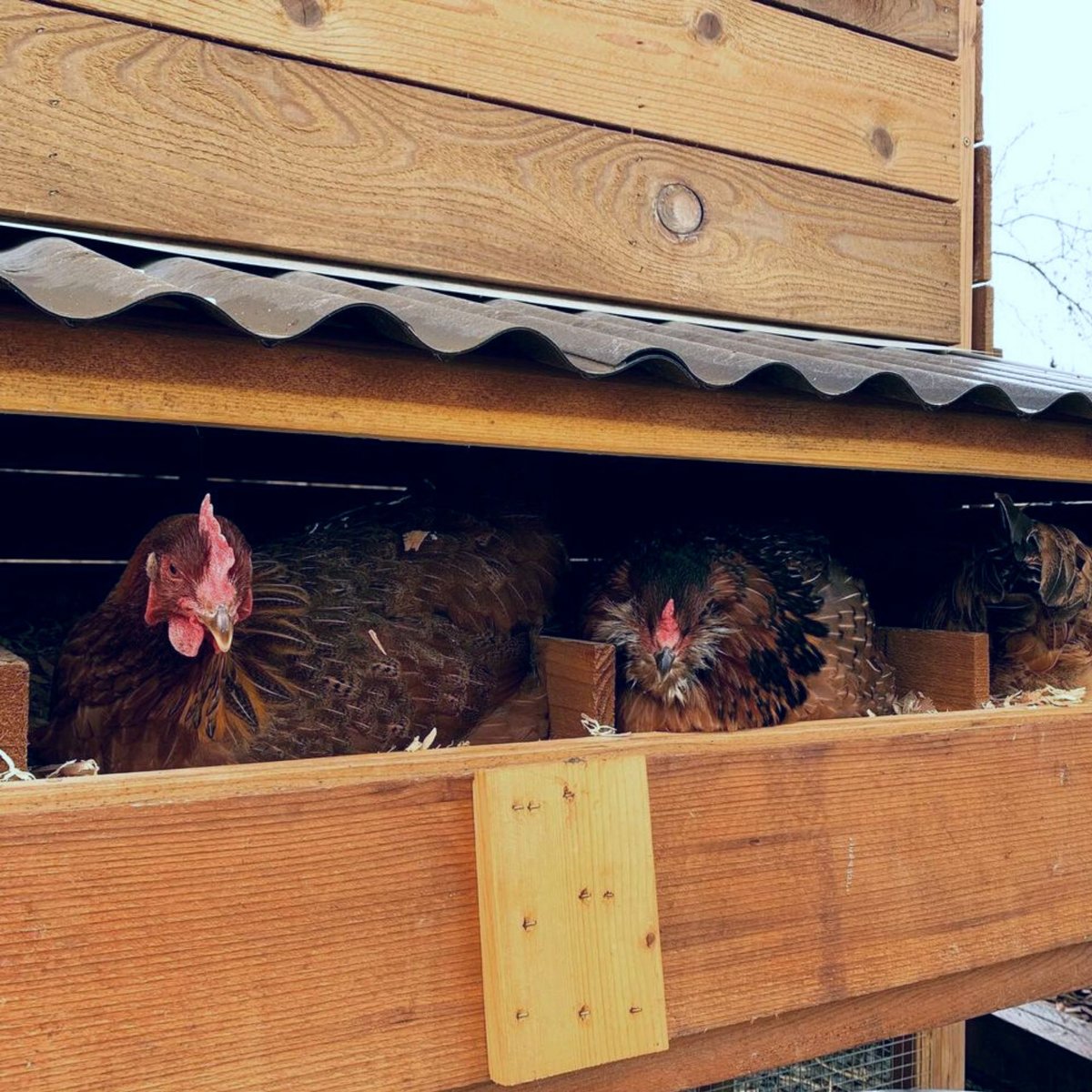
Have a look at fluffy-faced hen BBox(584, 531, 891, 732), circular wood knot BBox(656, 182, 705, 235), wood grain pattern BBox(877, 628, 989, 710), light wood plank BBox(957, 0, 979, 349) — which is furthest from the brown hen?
circular wood knot BBox(656, 182, 705, 235)

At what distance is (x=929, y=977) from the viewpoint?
5.38ft

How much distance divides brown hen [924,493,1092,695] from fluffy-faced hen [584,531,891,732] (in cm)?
37

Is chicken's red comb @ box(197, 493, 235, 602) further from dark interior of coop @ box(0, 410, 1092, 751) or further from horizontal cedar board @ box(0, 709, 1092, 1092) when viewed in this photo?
dark interior of coop @ box(0, 410, 1092, 751)

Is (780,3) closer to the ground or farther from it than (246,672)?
farther from it

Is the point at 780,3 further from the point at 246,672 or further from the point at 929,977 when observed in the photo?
the point at 929,977

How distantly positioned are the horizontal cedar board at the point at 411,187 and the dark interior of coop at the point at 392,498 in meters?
0.47

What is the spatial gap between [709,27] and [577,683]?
1477 millimetres

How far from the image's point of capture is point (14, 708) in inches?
50.7

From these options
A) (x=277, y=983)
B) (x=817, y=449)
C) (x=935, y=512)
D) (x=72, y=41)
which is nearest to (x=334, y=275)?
(x=72, y=41)

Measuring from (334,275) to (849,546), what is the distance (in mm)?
1728

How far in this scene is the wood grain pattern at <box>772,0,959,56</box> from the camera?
2.59m

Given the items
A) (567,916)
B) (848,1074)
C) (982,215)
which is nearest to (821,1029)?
(567,916)

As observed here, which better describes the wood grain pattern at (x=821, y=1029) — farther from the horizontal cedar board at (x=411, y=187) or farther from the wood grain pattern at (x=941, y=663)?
the horizontal cedar board at (x=411, y=187)

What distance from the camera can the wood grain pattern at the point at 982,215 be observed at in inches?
115
